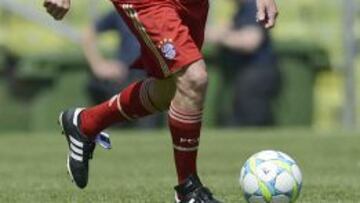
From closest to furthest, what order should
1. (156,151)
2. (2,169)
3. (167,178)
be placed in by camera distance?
(167,178)
(2,169)
(156,151)

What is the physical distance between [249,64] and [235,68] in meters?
0.56

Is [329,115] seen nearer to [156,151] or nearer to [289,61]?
[289,61]

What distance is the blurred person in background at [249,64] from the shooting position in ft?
54.9

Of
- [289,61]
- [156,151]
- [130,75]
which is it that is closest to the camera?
[156,151]

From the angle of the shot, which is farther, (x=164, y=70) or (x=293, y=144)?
(x=293, y=144)

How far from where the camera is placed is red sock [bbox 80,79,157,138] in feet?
24.1

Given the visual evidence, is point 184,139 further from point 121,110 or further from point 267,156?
point 121,110

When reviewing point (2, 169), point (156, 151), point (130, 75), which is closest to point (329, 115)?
point (130, 75)

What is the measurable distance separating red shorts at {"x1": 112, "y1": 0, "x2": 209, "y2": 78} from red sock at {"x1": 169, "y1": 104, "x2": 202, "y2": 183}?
0.90 feet

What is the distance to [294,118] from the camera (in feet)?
60.1

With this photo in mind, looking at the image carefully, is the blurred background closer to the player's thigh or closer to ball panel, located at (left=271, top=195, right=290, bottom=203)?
the player's thigh

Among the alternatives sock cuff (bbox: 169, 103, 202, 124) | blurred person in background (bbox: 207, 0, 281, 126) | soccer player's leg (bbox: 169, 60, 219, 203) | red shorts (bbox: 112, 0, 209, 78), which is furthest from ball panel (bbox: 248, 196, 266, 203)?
A: blurred person in background (bbox: 207, 0, 281, 126)

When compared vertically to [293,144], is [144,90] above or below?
above

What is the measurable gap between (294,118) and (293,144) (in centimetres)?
456
